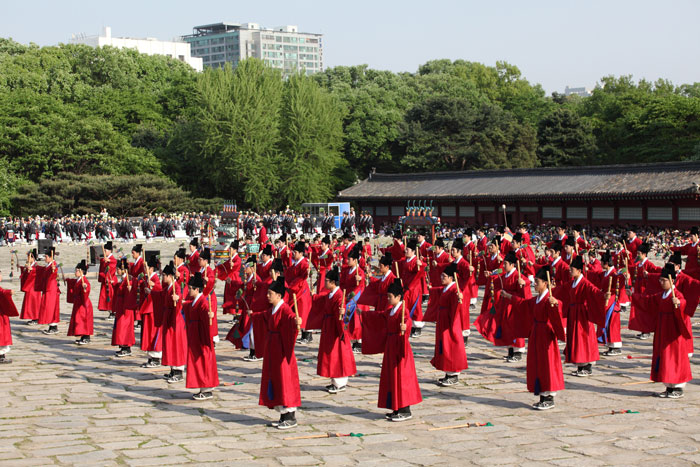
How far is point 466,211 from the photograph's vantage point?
4381cm

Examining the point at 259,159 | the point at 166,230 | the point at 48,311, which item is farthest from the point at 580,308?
the point at 259,159

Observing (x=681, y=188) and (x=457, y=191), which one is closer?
(x=681, y=188)

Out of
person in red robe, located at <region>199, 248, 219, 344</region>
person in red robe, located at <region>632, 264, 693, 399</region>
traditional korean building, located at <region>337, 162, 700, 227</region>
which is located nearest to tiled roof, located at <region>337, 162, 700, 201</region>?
traditional korean building, located at <region>337, 162, 700, 227</region>

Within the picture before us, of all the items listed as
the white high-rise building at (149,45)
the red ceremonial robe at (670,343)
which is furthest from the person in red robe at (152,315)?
the white high-rise building at (149,45)

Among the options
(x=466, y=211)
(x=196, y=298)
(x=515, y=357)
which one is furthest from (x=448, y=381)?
(x=466, y=211)

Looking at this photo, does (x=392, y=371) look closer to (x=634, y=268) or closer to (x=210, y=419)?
(x=210, y=419)

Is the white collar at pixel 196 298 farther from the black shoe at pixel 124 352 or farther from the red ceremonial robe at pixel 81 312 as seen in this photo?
the red ceremonial robe at pixel 81 312

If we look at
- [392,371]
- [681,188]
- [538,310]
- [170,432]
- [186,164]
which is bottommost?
[170,432]

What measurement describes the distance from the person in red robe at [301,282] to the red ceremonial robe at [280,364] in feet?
15.6

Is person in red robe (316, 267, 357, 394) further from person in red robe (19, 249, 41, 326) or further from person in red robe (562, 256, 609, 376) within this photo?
person in red robe (19, 249, 41, 326)

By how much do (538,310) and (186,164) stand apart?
5249 centimetres

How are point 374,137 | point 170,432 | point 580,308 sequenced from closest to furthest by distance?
point 170,432 → point 580,308 → point 374,137

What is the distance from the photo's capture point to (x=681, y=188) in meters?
33.1

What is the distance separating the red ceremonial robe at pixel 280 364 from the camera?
9422 millimetres
